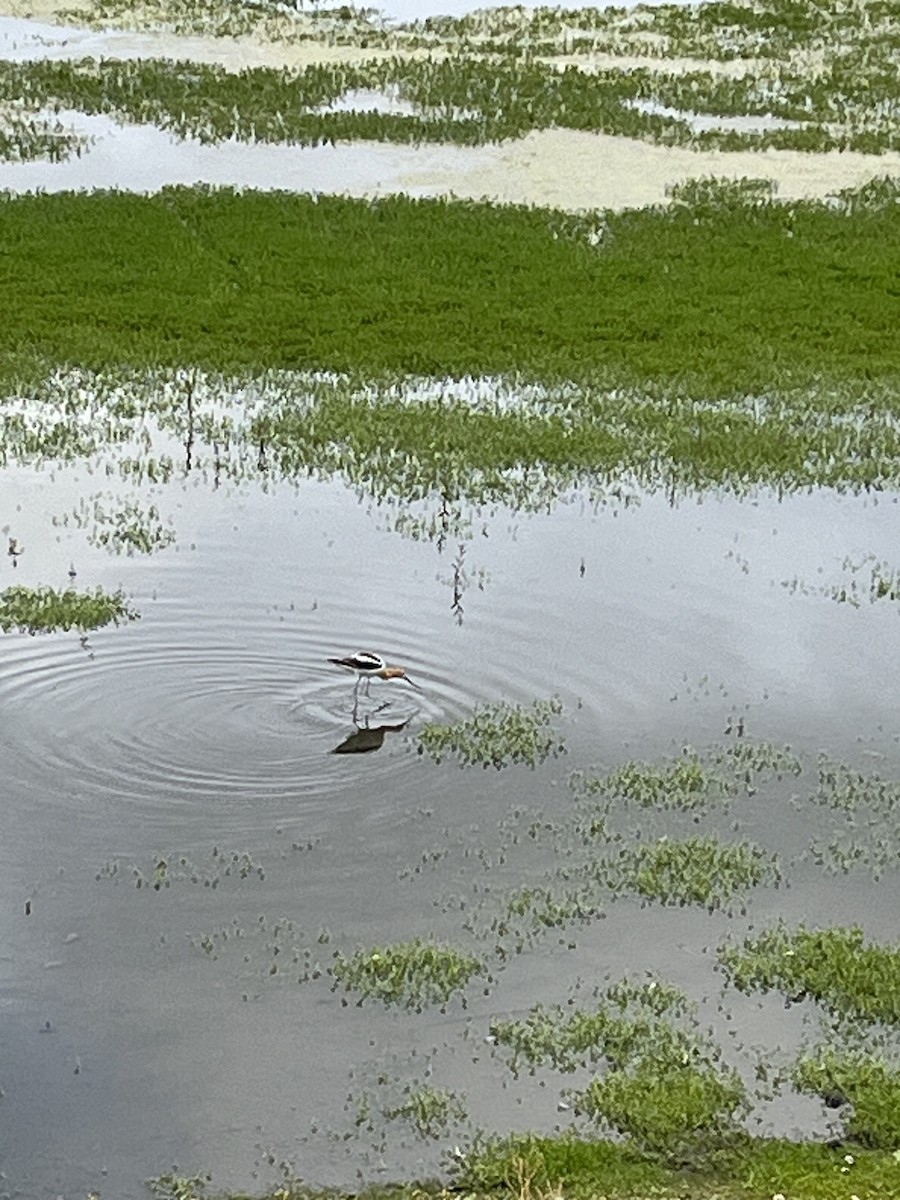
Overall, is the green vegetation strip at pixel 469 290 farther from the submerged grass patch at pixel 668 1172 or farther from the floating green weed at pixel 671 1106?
the submerged grass patch at pixel 668 1172

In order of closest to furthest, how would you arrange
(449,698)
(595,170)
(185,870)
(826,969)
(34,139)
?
(826,969) → (185,870) → (449,698) → (595,170) → (34,139)

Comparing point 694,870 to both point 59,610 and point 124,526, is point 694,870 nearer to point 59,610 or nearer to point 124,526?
point 59,610

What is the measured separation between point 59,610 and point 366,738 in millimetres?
2571

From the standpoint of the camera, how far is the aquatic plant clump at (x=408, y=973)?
8.62 m

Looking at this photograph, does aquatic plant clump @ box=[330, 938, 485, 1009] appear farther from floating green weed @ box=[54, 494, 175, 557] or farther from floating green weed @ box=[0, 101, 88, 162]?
floating green weed @ box=[0, 101, 88, 162]

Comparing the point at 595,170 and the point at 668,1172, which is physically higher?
the point at 595,170

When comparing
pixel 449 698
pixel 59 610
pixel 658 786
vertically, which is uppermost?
pixel 59 610

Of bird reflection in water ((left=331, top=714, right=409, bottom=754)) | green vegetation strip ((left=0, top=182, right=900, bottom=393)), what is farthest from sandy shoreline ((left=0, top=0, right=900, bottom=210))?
bird reflection in water ((left=331, top=714, right=409, bottom=754))

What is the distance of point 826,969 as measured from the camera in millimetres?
8914

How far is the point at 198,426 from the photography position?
1639 cm

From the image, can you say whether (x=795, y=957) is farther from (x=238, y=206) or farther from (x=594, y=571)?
(x=238, y=206)

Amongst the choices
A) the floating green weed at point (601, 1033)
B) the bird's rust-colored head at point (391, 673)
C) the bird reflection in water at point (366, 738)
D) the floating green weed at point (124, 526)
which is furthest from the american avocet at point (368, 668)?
the floating green weed at point (601, 1033)

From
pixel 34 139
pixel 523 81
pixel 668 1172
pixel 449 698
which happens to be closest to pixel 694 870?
pixel 449 698

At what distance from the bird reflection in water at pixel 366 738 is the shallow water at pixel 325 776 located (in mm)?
33
